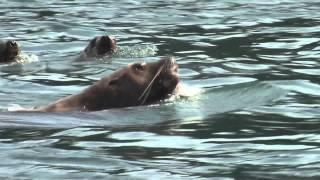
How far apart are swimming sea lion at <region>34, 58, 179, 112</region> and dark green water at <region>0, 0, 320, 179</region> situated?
0.25 meters

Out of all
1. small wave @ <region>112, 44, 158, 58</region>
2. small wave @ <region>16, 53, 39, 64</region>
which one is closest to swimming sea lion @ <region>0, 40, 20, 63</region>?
small wave @ <region>16, 53, 39, 64</region>

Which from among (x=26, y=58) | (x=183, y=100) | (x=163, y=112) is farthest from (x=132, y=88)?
(x=26, y=58)

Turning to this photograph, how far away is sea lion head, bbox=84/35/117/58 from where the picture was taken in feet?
41.9

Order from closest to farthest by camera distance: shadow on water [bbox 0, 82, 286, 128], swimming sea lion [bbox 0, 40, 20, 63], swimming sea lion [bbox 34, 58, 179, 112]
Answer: shadow on water [bbox 0, 82, 286, 128] < swimming sea lion [bbox 34, 58, 179, 112] < swimming sea lion [bbox 0, 40, 20, 63]

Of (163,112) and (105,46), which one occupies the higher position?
(163,112)

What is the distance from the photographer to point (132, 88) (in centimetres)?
873

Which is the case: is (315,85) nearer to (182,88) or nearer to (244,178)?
(182,88)

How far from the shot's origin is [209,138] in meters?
6.89

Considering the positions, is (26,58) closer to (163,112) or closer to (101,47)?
(101,47)

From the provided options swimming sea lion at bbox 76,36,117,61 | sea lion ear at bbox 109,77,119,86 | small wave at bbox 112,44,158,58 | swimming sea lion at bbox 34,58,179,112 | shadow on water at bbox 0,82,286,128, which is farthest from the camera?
small wave at bbox 112,44,158,58

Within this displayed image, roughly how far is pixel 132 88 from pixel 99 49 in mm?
4146

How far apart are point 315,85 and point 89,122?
301cm

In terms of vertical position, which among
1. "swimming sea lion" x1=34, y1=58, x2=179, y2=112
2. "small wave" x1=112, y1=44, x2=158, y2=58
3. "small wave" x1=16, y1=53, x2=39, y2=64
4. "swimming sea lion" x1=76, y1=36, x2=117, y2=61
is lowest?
"small wave" x1=112, y1=44, x2=158, y2=58

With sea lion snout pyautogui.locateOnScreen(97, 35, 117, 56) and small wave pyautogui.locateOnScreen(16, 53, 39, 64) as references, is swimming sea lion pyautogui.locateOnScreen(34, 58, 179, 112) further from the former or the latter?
small wave pyautogui.locateOnScreen(16, 53, 39, 64)
